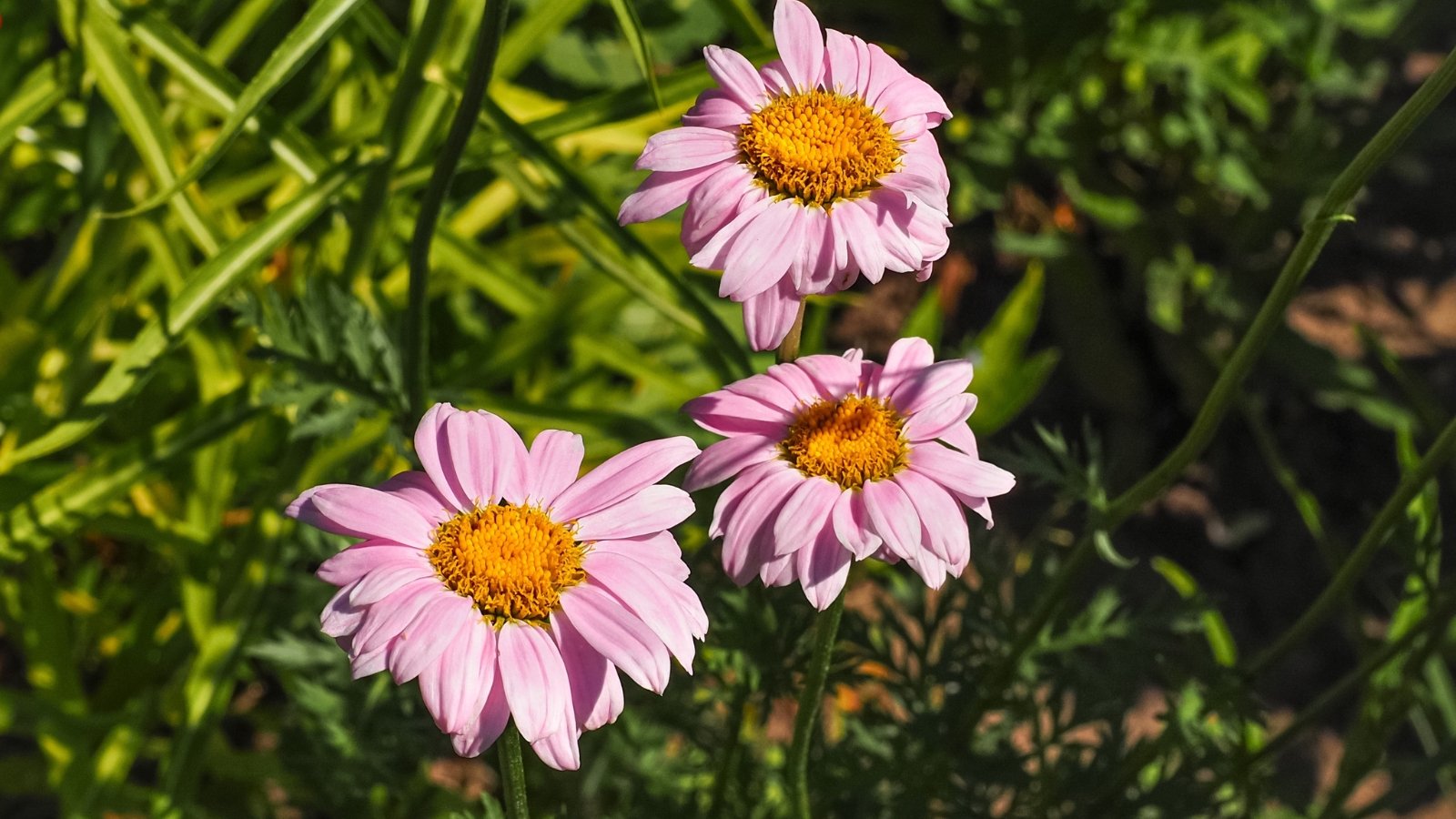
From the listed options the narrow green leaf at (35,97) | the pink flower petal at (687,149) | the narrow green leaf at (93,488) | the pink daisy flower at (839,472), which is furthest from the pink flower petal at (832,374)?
the narrow green leaf at (35,97)

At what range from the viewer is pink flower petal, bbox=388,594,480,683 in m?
0.51

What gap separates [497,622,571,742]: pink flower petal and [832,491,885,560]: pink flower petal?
5.3 inches

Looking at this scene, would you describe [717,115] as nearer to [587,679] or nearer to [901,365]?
[901,365]

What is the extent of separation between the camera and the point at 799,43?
66cm

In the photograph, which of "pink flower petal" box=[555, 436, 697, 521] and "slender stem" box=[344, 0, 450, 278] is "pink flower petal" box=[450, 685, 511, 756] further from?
"slender stem" box=[344, 0, 450, 278]

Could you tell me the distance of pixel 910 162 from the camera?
636 millimetres

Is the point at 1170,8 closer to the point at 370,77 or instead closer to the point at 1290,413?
the point at 1290,413

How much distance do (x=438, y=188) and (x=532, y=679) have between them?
363mm

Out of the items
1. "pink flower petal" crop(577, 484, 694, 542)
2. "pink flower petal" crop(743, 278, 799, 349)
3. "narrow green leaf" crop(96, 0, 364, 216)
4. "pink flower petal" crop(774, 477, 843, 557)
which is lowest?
"pink flower petal" crop(774, 477, 843, 557)

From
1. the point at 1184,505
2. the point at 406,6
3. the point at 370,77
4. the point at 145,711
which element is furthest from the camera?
the point at 1184,505

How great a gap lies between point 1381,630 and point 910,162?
4.71ft

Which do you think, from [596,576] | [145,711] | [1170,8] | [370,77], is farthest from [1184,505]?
[596,576]

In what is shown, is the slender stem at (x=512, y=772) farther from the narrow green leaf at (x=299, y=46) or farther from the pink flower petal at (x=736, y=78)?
the narrow green leaf at (x=299, y=46)

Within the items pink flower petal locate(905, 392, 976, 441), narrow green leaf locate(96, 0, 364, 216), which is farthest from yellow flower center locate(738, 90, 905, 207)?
narrow green leaf locate(96, 0, 364, 216)
